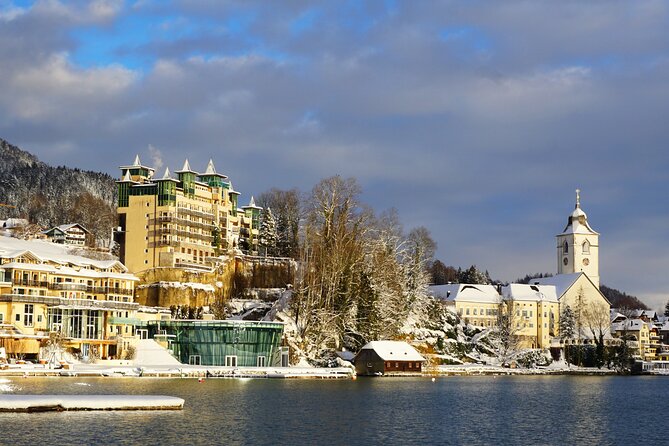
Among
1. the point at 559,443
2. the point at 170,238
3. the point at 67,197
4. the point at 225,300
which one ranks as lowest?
the point at 559,443

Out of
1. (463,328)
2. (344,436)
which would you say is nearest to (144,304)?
(463,328)

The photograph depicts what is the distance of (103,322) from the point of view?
305 feet

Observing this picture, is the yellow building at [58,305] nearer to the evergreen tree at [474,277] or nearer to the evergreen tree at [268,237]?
the evergreen tree at [268,237]

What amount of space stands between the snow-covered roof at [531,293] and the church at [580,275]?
5.15 feet

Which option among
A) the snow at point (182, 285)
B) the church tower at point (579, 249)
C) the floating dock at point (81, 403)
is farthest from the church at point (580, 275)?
the floating dock at point (81, 403)

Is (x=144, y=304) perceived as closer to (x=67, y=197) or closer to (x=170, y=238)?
(x=170, y=238)

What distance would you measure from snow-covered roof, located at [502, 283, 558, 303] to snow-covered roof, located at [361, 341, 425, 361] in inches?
1888

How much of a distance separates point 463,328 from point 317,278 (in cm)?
3971

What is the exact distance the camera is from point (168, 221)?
114m

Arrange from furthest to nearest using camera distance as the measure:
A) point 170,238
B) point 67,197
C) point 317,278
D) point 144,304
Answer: point 67,197
point 170,238
point 144,304
point 317,278

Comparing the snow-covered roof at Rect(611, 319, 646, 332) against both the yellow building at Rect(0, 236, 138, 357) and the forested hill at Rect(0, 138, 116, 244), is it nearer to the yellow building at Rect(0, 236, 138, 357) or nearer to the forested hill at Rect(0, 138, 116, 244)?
the forested hill at Rect(0, 138, 116, 244)

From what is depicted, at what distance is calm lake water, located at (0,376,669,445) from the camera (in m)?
39.3

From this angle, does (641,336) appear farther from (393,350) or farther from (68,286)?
(68,286)

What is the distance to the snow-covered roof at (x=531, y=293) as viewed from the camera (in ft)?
474
